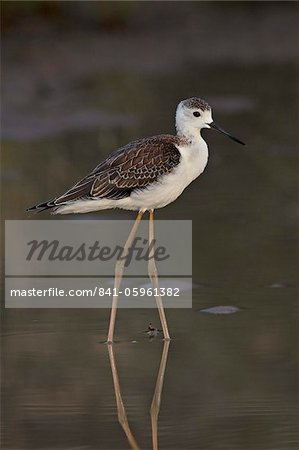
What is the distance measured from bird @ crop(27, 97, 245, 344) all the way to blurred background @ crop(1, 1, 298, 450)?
0.67 meters

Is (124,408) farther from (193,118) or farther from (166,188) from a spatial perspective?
(193,118)

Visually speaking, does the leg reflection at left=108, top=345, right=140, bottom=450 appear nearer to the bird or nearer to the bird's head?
the bird

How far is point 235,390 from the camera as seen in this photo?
7844 mm

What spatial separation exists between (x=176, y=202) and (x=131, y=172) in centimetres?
369

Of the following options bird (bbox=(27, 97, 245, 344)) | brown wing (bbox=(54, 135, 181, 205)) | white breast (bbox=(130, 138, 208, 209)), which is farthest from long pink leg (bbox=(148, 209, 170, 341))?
brown wing (bbox=(54, 135, 181, 205))

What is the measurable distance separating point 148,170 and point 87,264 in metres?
1.97

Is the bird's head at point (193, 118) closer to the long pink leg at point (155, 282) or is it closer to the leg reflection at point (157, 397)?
the long pink leg at point (155, 282)

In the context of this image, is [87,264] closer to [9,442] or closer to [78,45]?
[9,442]

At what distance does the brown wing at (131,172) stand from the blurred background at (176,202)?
2.98ft

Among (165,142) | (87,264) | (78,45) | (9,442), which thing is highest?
(78,45)

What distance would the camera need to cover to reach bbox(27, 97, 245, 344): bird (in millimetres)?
9203

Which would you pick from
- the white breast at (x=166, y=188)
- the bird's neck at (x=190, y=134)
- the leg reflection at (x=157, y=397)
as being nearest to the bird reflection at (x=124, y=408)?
the leg reflection at (x=157, y=397)

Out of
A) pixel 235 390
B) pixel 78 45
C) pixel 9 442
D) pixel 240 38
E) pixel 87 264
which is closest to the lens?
pixel 9 442

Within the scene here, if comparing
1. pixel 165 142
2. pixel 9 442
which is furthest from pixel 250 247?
pixel 9 442
